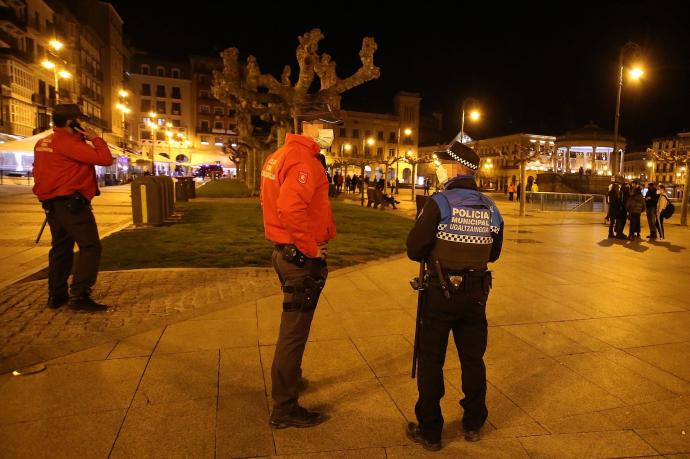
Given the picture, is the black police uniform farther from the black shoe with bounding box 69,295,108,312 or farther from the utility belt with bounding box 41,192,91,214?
the black shoe with bounding box 69,295,108,312

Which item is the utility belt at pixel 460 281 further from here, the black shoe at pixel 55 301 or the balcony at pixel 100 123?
the balcony at pixel 100 123

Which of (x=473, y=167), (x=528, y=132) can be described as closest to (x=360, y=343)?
(x=473, y=167)

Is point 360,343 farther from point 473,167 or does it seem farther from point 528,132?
point 528,132

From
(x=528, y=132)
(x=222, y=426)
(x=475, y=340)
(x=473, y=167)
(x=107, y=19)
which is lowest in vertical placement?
(x=222, y=426)

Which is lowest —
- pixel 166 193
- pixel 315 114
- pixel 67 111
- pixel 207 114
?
pixel 166 193

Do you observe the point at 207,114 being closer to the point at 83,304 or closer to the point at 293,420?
the point at 83,304

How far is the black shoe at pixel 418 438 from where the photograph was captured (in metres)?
2.87

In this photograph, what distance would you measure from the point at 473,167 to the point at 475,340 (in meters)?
1.08

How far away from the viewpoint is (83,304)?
5.32 meters

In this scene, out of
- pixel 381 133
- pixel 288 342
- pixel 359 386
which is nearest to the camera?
pixel 288 342

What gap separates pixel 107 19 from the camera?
6203 cm

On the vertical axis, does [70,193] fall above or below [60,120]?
below

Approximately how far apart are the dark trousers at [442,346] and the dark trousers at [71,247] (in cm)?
399

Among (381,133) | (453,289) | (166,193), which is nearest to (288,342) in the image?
(453,289)
